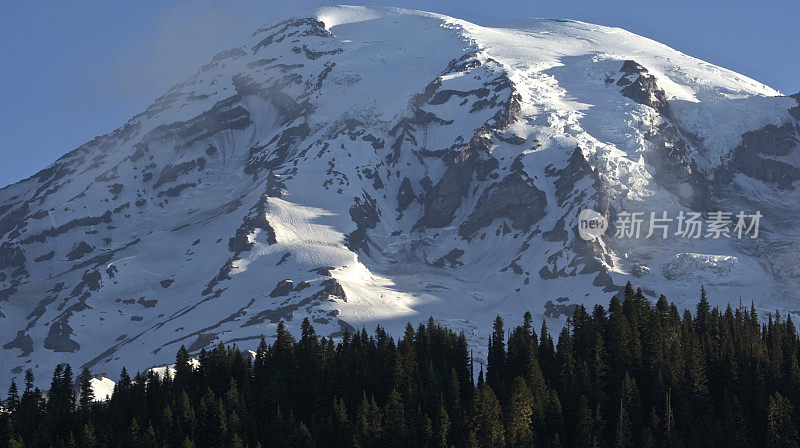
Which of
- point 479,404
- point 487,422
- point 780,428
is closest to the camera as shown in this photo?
point 487,422

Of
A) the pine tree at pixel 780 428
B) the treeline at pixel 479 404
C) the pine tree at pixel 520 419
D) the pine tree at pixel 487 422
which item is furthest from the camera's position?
the treeline at pixel 479 404

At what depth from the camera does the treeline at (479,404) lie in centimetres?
17075

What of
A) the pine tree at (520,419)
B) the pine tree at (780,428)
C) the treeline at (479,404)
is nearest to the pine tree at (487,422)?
the treeline at (479,404)

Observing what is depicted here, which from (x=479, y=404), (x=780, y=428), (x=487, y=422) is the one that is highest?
(x=479, y=404)

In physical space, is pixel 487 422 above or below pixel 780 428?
above

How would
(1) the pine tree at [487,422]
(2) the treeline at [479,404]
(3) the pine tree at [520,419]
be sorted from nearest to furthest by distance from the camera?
(1) the pine tree at [487,422]
(3) the pine tree at [520,419]
(2) the treeline at [479,404]

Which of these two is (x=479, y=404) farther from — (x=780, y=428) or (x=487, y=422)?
(x=780, y=428)

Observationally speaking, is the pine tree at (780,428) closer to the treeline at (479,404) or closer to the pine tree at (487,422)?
the treeline at (479,404)

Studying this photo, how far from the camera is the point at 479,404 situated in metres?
171

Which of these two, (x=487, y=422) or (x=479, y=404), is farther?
(x=479, y=404)

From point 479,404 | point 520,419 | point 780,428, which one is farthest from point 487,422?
point 780,428

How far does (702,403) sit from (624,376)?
11561 mm

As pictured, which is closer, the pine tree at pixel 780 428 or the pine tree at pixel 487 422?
the pine tree at pixel 487 422

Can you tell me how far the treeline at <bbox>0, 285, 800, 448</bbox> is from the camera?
171 meters
